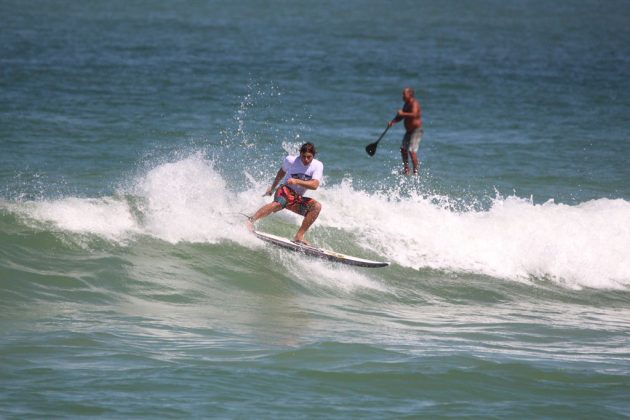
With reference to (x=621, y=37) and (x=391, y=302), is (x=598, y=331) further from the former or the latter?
(x=621, y=37)

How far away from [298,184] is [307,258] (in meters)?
1.50

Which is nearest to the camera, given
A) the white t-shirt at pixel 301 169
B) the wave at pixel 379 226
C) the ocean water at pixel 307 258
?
the ocean water at pixel 307 258

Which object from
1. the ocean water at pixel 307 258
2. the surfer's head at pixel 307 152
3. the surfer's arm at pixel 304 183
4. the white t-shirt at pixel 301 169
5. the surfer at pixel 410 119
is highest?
the surfer at pixel 410 119

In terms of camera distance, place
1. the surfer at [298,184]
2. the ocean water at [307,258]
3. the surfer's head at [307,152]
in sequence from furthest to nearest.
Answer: the surfer at [298,184], the surfer's head at [307,152], the ocean water at [307,258]

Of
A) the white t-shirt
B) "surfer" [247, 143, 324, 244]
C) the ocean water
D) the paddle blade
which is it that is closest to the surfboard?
"surfer" [247, 143, 324, 244]

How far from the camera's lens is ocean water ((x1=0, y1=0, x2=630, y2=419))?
9.23m

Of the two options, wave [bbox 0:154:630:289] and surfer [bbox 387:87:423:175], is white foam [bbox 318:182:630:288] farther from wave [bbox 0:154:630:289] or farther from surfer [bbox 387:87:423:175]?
surfer [bbox 387:87:423:175]

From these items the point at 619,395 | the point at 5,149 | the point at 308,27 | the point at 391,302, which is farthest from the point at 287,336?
the point at 308,27

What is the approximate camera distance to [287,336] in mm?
10922

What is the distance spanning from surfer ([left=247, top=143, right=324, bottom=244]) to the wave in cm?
121

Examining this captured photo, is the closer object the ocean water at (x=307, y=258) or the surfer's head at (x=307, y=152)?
the ocean water at (x=307, y=258)

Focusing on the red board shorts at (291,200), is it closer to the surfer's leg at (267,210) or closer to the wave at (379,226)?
the surfer's leg at (267,210)

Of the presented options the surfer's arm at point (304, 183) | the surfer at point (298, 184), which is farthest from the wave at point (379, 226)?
the surfer's arm at point (304, 183)

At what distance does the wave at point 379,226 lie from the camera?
1465 cm
